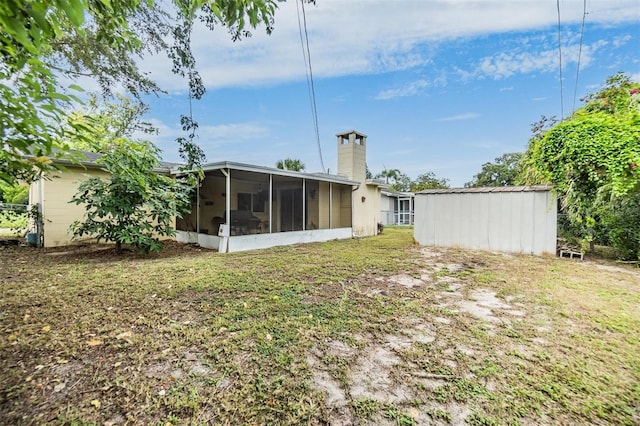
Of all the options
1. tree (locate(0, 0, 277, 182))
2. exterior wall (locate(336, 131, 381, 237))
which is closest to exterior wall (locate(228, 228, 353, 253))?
exterior wall (locate(336, 131, 381, 237))

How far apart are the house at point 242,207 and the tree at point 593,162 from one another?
5.98m

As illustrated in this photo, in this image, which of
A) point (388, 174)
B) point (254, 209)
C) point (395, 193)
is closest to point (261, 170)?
point (254, 209)

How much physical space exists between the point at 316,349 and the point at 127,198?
6.00 metres

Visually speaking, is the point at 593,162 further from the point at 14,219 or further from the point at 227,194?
the point at 14,219

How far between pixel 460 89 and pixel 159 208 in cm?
1304

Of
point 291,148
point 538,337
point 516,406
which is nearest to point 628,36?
point 538,337

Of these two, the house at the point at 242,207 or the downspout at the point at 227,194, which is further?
the house at the point at 242,207

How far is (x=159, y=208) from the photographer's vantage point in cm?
635

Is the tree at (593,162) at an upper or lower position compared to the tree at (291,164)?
lower

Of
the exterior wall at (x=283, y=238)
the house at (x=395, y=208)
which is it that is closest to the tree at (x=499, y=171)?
the house at (x=395, y=208)

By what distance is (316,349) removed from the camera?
234cm

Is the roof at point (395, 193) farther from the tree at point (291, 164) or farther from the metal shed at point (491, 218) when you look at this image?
the metal shed at point (491, 218)

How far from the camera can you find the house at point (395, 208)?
18.9 m

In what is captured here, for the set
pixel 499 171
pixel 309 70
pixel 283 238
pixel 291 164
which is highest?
pixel 309 70
